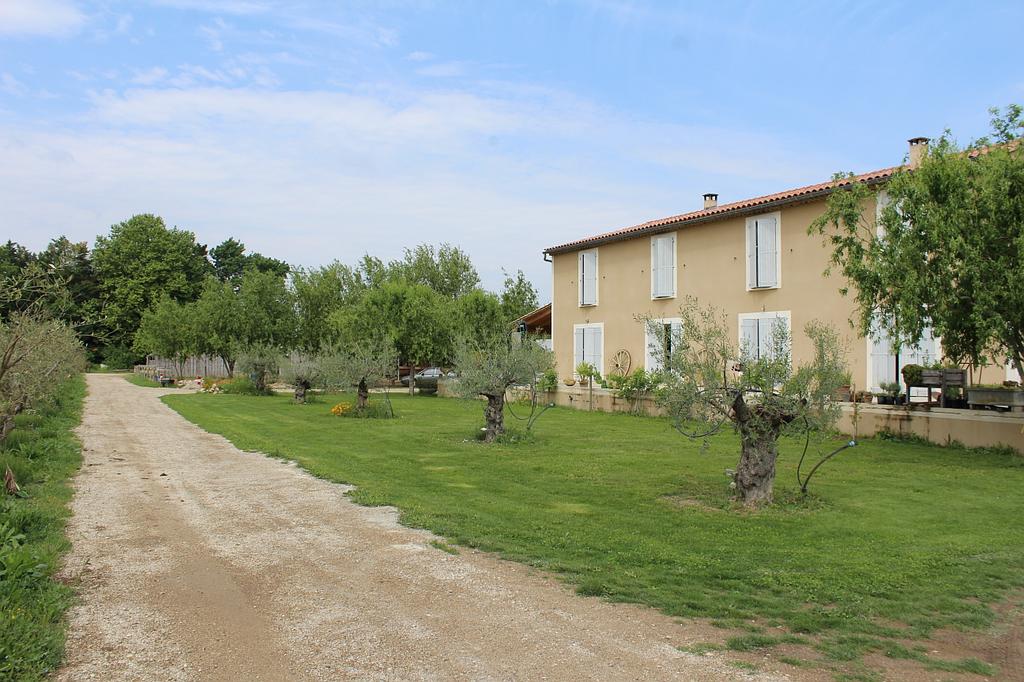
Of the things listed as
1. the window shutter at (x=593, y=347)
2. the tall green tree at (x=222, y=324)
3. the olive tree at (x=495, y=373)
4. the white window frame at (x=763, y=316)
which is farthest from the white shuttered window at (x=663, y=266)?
the tall green tree at (x=222, y=324)

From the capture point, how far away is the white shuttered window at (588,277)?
2438 centimetres

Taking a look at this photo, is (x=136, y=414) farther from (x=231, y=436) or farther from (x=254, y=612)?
(x=254, y=612)

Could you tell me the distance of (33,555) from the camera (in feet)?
18.9

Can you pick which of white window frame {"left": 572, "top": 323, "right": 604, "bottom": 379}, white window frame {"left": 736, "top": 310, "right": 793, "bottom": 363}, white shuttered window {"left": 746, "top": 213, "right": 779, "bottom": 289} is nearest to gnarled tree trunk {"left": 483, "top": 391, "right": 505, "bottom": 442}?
white window frame {"left": 736, "top": 310, "right": 793, "bottom": 363}

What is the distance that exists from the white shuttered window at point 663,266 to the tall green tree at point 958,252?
877 centimetres

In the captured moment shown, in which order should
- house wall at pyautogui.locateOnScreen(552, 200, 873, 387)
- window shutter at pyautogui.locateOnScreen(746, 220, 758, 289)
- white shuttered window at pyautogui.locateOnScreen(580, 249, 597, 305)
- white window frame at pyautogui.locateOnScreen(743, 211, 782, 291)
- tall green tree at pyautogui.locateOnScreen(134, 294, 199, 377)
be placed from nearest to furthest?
house wall at pyautogui.locateOnScreen(552, 200, 873, 387) → white window frame at pyautogui.locateOnScreen(743, 211, 782, 291) → window shutter at pyautogui.locateOnScreen(746, 220, 758, 289) → white shuttered window at pyautogui.locateOnScreen(580, 249, 597, 305) → tall green tree at pyautogui.locateOnScreen(134, 294, 199, 377)

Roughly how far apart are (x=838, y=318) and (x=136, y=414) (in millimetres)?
17472

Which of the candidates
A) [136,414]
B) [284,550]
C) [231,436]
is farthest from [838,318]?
[136,414]

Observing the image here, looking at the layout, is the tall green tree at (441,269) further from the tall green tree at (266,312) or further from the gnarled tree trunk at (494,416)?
the gnarled tree trunk at (494,416)

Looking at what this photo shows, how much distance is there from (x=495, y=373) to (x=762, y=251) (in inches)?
323

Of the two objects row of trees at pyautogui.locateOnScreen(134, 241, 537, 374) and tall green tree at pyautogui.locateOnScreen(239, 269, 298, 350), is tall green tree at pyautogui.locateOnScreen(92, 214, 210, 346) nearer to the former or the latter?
row of trees at pyautogui.locateOnScreen(134, 241, 537, 374)

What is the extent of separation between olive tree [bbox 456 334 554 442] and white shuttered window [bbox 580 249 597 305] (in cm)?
977

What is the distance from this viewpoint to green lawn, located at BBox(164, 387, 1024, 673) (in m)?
5.10

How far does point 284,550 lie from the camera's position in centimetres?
647
